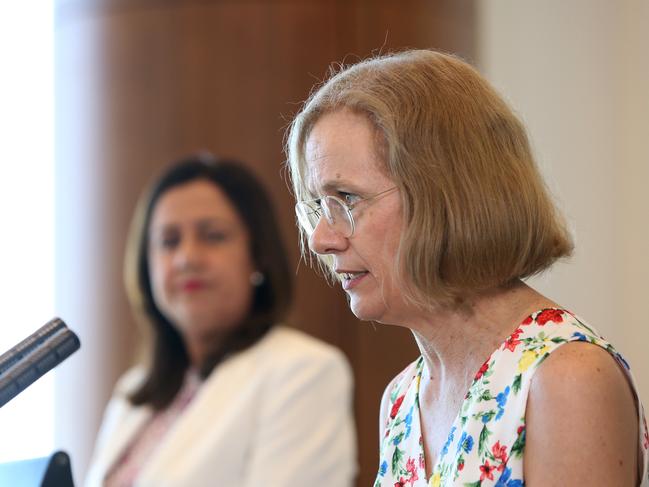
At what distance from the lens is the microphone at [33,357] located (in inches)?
48.7

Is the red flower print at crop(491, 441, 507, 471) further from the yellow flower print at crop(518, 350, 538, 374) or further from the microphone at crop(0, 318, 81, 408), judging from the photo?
the microphone at crop(0, 318, 81, 408)

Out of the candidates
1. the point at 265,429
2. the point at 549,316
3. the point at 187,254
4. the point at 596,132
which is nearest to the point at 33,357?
the point at 549,316

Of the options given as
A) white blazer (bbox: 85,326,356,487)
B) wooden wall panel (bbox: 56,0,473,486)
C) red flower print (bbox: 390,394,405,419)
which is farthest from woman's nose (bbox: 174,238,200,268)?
red flower print (bbox: 390,394,405,419)

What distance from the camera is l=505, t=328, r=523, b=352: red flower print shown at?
4.42 feet

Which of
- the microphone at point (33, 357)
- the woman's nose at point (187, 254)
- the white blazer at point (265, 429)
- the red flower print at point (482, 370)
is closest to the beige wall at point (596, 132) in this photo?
the white blazer at point (265, 429)

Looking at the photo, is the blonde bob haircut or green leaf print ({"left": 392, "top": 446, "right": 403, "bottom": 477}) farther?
green leaf print ({"left": 392, "top": 446, "right": 403, "bottom": 477})

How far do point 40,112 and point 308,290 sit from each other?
4.55ft

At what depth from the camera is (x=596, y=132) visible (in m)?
3.00

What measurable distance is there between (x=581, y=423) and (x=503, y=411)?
5.1 inches

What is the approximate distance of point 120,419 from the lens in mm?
3053

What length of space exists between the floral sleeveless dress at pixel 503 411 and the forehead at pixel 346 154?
0.30 m

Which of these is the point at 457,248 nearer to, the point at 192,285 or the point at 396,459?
the point at 396,459

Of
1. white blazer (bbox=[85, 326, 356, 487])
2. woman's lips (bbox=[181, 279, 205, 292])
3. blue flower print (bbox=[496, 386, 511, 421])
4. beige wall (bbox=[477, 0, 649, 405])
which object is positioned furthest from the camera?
woman's lips (bbox=[181, 279, 205, 292])

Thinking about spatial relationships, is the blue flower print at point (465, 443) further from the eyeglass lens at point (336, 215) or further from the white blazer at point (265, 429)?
the white blazer at point (265, 429)
